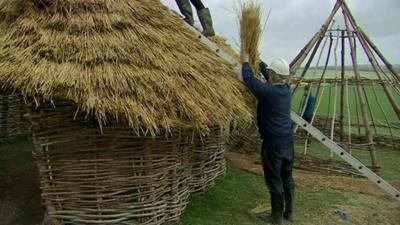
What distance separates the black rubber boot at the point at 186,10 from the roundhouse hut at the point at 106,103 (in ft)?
3.29

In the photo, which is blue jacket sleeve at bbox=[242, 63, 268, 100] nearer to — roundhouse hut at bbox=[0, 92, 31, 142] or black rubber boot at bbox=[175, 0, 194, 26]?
black rubber boot at bbox=[175, 0, 194, 26]

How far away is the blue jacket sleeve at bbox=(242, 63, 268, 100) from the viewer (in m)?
5.32

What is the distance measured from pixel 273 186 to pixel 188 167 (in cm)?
119

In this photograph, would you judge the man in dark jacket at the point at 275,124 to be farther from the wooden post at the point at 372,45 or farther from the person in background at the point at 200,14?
the wooden post at the point at 372,45

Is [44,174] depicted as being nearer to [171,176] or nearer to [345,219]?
[171,176]

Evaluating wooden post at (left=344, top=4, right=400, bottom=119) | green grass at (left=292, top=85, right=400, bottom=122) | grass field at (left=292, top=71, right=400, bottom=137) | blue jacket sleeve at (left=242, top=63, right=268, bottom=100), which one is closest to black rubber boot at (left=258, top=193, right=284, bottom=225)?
blue jacket sleeve at (left=242, top=63, right=268, bottom=100)

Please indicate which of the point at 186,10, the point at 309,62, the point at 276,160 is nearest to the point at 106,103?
the point at 276,160

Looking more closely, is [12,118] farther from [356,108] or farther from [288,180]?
[356,108]

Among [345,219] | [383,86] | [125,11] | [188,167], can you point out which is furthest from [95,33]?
[383,86]

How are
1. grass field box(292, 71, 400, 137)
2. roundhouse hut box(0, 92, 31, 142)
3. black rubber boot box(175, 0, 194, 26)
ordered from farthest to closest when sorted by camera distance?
roundhouse hut box(0, 92, 31, 142)
grass field box(292, 71, 400, 137)
black rubber boot box(175, 0, 194, 26)

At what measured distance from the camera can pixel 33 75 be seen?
4.41 m

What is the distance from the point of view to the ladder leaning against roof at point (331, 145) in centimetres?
573

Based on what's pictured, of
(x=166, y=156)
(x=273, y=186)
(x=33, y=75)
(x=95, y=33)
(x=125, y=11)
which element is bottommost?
(x=273, y=186)

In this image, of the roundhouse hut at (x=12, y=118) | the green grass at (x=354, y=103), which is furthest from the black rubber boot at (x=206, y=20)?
the roundhouse hut at (x=12, y=118)
